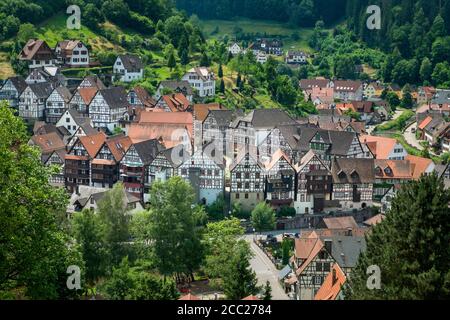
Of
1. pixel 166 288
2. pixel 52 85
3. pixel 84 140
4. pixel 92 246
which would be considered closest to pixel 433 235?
pixel 166 288

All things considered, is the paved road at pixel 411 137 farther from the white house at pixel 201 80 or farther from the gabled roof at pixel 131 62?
the gabled roof at pixel 131 62

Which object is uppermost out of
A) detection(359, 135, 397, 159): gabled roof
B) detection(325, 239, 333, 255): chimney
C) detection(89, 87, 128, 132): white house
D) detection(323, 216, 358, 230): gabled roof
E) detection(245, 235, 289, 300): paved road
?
detection(89, 87, 128, 132): white house

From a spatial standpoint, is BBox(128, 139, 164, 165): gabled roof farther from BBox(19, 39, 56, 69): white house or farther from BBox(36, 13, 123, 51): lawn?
BBox(36, 13, 123, 51): lawn

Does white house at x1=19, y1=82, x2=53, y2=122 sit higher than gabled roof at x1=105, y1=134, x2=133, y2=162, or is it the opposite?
white house at x1=19, y1=82, x2=53, y2=122

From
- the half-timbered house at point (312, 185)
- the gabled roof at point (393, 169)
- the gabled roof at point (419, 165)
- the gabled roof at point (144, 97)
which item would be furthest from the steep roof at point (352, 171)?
the gabled roof at point (144, 97)

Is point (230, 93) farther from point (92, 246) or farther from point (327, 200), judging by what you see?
point (92, 246)

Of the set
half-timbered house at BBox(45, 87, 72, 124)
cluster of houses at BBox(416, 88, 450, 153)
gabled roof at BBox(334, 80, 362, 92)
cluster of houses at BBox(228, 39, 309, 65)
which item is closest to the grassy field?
cluster of houses at BBox(228, 39, 309, 65)
